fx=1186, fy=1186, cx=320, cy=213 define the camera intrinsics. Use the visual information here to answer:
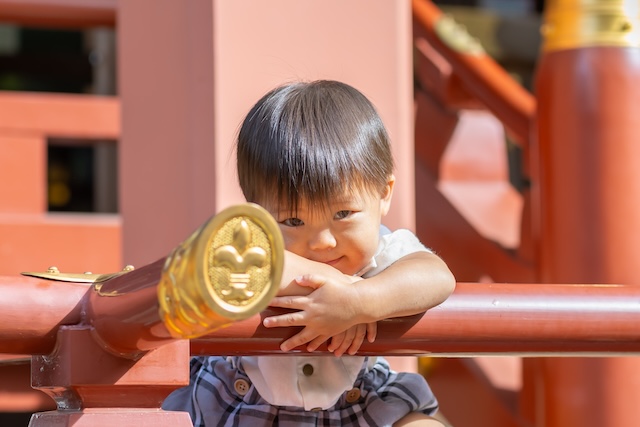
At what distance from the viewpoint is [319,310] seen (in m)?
0.93

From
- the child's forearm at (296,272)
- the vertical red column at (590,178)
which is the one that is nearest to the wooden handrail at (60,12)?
the vertical red column at (590,178)

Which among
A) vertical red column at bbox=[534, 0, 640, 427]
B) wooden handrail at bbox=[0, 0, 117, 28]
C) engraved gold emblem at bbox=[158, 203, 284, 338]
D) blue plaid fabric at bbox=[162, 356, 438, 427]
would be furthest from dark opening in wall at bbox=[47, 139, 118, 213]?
engraved gold emblem at bbox=[158, 203, 284, 338]

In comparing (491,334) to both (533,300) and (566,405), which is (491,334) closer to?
(533,300)

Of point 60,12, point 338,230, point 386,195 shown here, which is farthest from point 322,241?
point 60,12

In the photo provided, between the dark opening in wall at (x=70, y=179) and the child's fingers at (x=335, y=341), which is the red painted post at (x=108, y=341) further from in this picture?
the dark opening in wall at (x=70, y=179)

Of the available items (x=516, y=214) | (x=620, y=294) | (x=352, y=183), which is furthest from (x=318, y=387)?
(x=516, y=214)

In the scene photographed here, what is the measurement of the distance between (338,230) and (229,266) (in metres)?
0.48

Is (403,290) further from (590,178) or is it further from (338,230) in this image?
(590,178)

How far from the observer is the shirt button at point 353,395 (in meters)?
1.25

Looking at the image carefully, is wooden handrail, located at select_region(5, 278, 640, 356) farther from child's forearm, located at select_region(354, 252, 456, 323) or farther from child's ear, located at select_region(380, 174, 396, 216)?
child's ear, located at select_region(380, 174, 396, 216)

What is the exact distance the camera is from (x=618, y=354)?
1084 millimetres

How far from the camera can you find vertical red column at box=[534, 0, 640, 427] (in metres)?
1.73

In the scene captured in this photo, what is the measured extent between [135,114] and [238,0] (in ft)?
1.17

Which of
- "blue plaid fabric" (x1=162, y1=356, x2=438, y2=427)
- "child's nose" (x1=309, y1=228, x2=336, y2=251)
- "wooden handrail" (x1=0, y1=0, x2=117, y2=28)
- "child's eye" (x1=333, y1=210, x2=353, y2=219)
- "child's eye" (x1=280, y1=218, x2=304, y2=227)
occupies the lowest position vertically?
"blue plaid fabric" (x1=162, y1=356, x2=438, y2=427)
